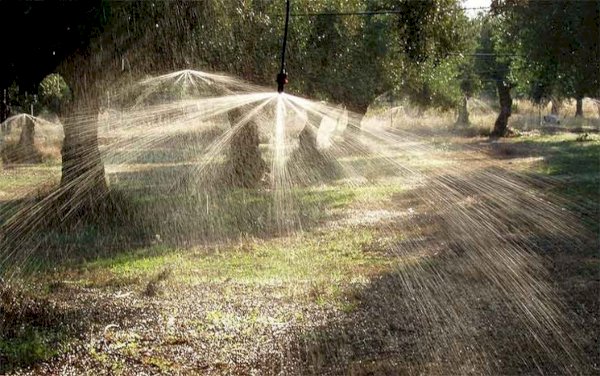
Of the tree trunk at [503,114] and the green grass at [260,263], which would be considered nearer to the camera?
the green grass at [260,263]

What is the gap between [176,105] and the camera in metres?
24.4

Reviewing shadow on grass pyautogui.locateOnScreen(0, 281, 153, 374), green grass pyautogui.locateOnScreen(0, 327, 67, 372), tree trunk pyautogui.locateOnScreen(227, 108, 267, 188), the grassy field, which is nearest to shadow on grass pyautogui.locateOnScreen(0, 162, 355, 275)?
the grassy field

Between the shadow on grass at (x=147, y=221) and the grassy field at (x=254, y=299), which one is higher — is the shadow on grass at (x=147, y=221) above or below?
below

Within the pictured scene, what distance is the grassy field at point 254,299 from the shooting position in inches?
217

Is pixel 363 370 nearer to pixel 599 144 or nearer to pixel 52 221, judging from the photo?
pixel 52 221

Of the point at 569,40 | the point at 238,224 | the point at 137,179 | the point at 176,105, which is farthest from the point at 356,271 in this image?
the point at 176,105

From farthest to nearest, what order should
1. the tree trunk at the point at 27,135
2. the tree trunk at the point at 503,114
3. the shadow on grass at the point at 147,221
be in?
the tree trunk at the point at 503,114
the tree trunk at the point at 27,135
the shadow on grass at the point at 147,221

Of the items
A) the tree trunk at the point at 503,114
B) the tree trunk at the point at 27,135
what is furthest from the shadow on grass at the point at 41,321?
the tree trunk at the point at 503,114

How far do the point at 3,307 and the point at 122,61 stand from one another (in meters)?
6.40

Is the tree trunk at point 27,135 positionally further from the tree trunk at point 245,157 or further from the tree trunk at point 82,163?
the tree trunk at point 82,163

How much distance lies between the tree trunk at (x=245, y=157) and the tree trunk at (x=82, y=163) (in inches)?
232

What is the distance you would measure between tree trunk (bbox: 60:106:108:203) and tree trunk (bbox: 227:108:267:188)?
5.90 m

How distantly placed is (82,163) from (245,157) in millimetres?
7045

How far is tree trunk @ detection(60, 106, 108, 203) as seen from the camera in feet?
45.5
